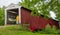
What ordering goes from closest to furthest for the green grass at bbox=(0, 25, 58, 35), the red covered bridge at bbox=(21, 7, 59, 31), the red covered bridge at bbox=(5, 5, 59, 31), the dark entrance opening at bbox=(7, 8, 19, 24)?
the green grass at bbox=(0, 25, 58, 35)
the red covered bridge at bbox=(21, 7, 59, 31)
the red covered bridge at bbox=(5, 5, 59, 31)
the dark entrance opening at bbox=(7, 8, 19, 24)

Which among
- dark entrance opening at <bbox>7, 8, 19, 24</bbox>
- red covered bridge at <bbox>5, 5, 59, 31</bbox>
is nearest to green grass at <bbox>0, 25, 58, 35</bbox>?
red covered bridge at <bbox>5, 5, 59, 31</bbox>

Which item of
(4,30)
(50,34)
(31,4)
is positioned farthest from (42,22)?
(31,4)

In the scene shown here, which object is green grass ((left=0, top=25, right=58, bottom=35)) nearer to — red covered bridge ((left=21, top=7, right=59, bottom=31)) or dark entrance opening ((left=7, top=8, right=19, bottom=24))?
red covered bridge ((left=21, top=7, right=59, bottom=31))

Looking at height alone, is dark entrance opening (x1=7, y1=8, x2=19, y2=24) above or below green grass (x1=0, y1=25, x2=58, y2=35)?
above

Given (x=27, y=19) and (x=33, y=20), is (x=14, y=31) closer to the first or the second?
(x=33, y=20)

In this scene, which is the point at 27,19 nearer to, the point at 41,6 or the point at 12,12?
→ the point at 12,12

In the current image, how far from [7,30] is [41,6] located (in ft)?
19.4

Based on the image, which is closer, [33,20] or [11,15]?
[33,20]

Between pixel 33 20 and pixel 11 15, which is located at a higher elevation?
pixel 11 15

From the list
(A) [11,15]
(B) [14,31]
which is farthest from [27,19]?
(B) [14,31]

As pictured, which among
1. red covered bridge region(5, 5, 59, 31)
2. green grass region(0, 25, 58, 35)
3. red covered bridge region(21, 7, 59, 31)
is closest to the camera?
green grass region(0, 25, 58, 35)

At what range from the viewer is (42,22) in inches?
886

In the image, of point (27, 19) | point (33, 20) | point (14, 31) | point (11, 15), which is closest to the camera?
point (14, 31)

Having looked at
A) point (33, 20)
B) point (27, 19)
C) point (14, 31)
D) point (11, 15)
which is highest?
point (11, 15)
